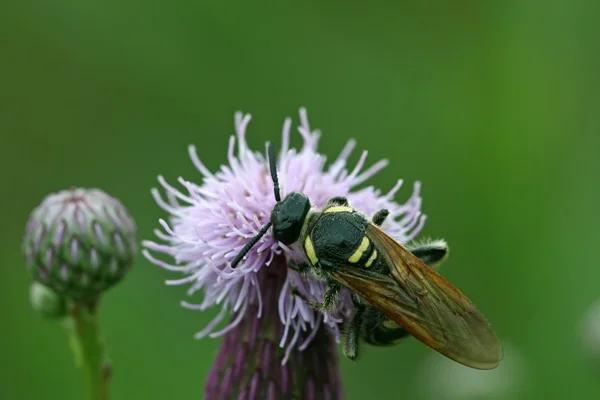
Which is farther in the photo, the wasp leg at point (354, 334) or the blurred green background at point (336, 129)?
the blurred green background at point (336, 129)

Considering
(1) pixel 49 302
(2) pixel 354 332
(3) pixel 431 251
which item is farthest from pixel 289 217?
(1) pixel 49 302

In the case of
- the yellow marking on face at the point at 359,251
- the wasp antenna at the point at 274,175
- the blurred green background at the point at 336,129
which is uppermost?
the blurred green background at the point at 336,129

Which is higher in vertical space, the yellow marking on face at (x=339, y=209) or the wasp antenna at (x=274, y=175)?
the wasp antenna at (x=274, y=175)

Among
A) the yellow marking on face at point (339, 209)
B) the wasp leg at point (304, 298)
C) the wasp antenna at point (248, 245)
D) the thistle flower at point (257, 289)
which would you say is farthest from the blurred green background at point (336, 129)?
the yellow marking on face at point (339, 209)

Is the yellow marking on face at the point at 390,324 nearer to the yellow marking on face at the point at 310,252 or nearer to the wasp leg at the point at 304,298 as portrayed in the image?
the wasp leg at the point at 304,298

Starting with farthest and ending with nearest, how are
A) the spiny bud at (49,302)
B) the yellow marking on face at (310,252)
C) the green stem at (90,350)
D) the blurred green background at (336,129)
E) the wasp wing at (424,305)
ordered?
the blurred green background at (336,129) < the spiny bud at (49,302) < the green stem at (90,350) < the yellow marking on face at (310,252) < the wasp wing at (424,305)

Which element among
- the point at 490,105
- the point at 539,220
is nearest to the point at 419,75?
the point at 490,105

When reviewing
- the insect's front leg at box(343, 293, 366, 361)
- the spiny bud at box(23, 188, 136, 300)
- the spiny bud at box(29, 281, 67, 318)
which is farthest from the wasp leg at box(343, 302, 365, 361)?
the spiny bud at box(29, 281, 67, 318)
